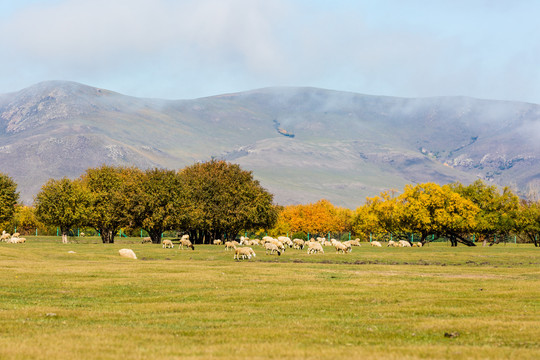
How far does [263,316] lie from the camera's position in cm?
2055

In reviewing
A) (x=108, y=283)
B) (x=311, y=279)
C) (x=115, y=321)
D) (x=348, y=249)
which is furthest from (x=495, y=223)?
(x=115, y=321)

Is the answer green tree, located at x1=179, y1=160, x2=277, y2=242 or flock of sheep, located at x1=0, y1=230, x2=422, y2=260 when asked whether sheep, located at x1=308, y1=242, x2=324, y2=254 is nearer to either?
flock of sheep, located at x1=0, y1=230, x2=422, y2=260

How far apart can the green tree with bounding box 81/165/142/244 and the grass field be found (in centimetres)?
5998

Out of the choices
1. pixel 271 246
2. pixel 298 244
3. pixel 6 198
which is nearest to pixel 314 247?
pixel 271 246

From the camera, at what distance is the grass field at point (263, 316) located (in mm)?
14266

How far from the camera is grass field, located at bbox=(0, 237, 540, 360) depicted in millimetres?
14266

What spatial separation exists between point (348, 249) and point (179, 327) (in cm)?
5786

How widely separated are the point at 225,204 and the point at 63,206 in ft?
82.2

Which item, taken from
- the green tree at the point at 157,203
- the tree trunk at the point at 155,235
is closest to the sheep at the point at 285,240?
the green tree at the point at 157,203

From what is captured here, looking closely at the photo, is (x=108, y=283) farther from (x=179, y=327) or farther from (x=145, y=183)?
(x=145, y=183)

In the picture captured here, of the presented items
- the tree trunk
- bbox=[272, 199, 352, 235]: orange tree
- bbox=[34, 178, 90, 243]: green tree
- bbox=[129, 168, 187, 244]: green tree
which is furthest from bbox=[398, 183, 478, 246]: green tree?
bbox=[34, 178, 90, 243]: green tree

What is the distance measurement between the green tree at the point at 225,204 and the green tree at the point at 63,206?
53.8 ft

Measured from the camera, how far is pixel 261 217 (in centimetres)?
10300

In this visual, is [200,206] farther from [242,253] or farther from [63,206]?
[242,253]
